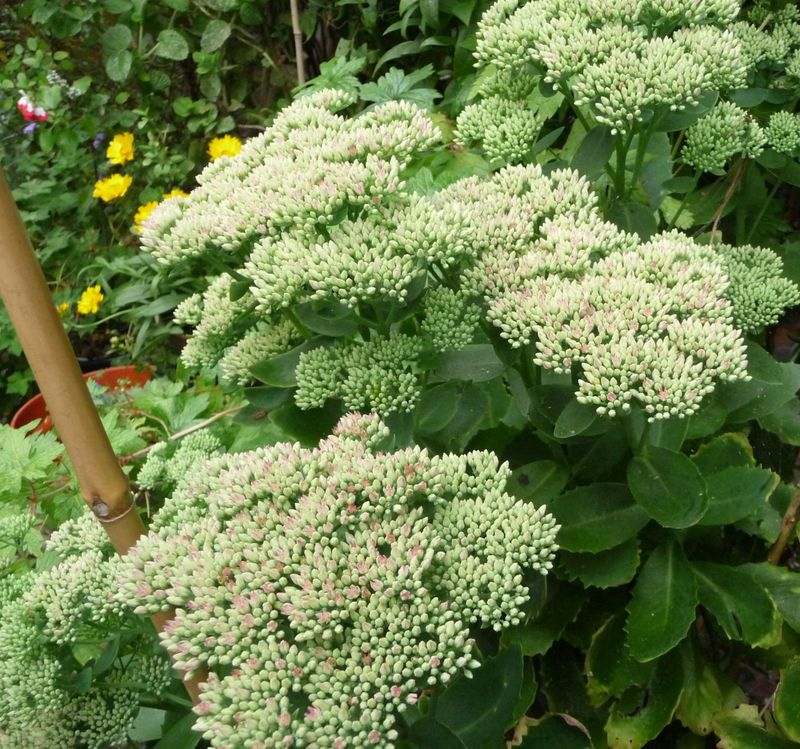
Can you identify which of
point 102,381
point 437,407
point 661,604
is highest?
point 437,407

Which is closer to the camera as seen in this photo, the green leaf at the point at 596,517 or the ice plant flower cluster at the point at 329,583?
the ice plant flower cluster at the point at 329,583

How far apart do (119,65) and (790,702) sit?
324 cm

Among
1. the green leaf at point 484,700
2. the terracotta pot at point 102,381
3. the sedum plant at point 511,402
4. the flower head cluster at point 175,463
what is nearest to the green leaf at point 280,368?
the sedum plant at point 511,402

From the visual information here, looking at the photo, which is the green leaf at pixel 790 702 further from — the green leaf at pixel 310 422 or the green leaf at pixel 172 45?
the green leaf at pixel 172 45

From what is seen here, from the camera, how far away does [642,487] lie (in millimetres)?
1068

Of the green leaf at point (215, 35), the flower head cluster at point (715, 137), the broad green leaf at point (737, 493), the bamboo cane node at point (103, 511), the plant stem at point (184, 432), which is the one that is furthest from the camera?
the green leaf at point (215, 35)

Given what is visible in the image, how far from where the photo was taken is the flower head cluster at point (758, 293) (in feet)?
4.35

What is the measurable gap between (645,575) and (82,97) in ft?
10.4

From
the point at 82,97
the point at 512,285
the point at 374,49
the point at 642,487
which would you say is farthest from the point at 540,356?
the point at 82,97

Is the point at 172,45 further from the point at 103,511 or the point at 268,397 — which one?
the point at 103,511

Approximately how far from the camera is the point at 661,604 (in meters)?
1.09

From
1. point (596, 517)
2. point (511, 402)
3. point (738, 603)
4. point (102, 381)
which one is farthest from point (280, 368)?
point (102, 381)

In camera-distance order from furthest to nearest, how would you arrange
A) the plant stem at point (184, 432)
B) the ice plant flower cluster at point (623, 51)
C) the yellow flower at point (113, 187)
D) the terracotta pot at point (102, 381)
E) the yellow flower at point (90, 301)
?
the yellow flower at point (113, 187), the yellow flower at point (90, 301), the terracotta pot at point (102, 381), the plant stem at point (184, 432), the ice plant flower cluster at point (623, 51)

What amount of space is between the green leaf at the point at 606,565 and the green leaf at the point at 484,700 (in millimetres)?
200
